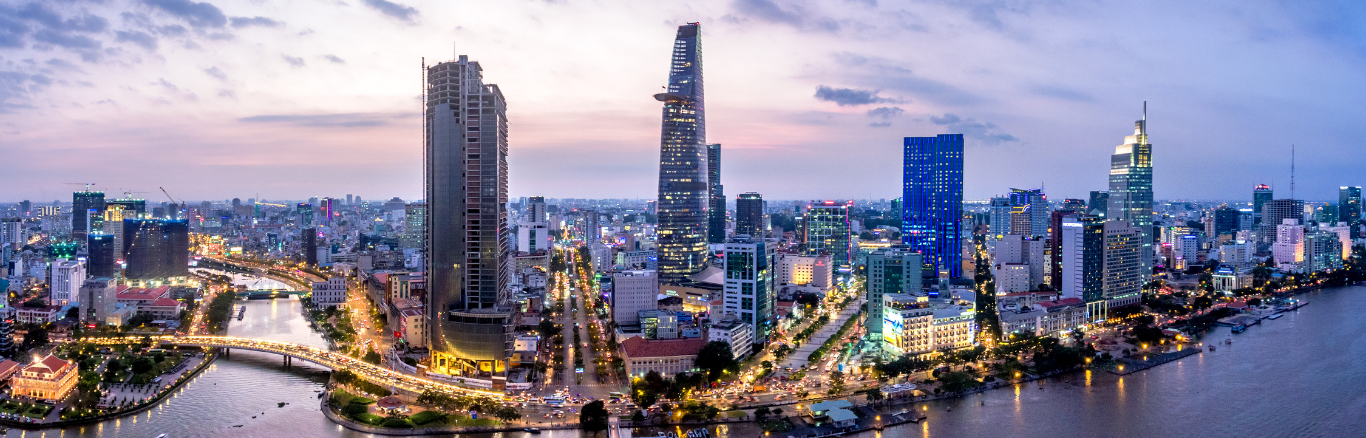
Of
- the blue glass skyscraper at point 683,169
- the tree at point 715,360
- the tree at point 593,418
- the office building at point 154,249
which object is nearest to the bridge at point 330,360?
the tree at point 593,418

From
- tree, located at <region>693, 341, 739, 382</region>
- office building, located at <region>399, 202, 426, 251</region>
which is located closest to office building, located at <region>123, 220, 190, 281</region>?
office building, located at <region>399, 202, 426, 251</region>

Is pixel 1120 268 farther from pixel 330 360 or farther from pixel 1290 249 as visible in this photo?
pixel 330 360

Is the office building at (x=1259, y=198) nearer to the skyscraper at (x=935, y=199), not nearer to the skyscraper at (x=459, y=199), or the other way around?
the skyscraper at (x=935, y=199)

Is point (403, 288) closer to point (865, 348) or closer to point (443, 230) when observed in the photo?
point (443, 230)

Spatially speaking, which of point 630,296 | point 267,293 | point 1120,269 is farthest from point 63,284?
point 1120,269

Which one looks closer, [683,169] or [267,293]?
[267,293]
